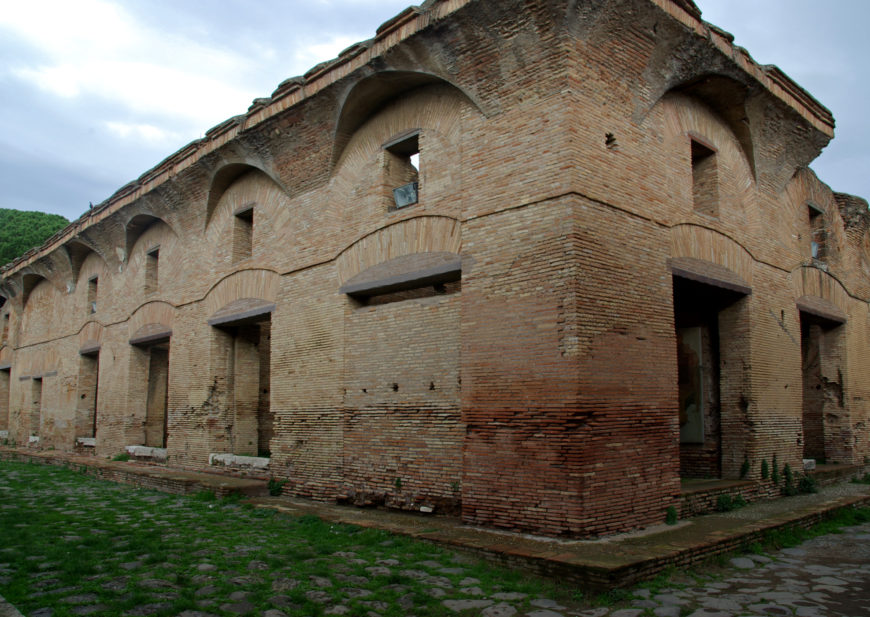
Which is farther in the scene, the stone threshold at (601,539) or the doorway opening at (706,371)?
the doorway opening at (706,371)

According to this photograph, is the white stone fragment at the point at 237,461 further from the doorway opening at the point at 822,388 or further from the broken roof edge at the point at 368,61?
the doorway opening at the point at 822,388

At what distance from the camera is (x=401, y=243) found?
774 cm

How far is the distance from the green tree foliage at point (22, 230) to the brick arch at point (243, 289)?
24831 mm

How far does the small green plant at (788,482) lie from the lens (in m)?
8.63

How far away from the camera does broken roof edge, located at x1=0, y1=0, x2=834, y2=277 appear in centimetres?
695

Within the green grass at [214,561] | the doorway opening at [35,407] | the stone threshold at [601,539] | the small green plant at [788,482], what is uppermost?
the doorway opening at [35,407]

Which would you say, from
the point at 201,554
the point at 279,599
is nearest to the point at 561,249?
the point at 279,599

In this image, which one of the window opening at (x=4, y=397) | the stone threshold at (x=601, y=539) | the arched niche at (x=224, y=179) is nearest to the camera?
the stone threshold at (x=601, y=539)

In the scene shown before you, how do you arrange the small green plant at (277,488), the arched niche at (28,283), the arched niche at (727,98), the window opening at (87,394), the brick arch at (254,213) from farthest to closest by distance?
the arched niche at (28,283), the window opening at (87,394), the brick arch at (254,213), the small green plant at (277,488), the arched niche at (727,98)

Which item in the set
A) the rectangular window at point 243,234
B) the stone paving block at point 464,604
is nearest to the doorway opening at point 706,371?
the stone paving block at point 464,604

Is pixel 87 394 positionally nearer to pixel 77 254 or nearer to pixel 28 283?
pixel 77 254

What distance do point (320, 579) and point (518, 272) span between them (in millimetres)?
3133

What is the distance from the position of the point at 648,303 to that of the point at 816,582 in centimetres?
277

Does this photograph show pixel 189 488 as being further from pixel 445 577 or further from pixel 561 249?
pixel 561 249
